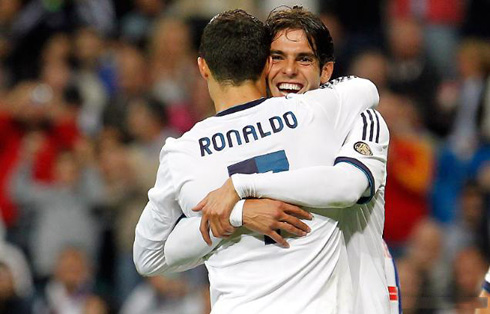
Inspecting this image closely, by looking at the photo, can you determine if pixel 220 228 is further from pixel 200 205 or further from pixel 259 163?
pixel 259 163

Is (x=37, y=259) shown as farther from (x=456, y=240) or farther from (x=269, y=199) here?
(x=269, y=199)

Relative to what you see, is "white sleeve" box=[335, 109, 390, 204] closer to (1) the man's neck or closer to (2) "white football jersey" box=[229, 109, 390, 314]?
(2) "white football jersey" box=[229, 109, 390, 314]

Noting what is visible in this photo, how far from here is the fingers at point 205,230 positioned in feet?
11.2

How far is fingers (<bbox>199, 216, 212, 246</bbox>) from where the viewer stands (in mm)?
3399

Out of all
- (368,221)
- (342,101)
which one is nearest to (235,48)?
(342,101)

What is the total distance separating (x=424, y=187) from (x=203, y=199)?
4.18m

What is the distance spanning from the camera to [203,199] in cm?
341

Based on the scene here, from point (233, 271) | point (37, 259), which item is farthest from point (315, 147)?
point (37, 259)

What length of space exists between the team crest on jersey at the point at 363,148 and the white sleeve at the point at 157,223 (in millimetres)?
613

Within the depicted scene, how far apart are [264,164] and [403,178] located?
404cm

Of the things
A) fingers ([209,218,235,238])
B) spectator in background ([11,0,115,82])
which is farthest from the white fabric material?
spectator in background ([11,0,115,82])

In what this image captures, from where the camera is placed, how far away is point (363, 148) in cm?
343

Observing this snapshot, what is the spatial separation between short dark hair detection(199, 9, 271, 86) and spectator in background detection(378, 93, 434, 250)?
153 inches

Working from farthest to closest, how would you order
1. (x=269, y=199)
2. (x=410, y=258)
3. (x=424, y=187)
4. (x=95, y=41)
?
(x=95, y=41), (x=424, y=187), (x=410, y=258), (x=269, y=199)
